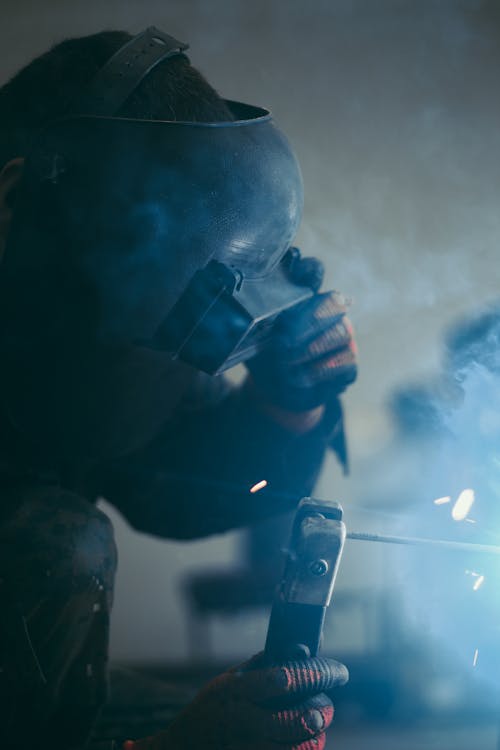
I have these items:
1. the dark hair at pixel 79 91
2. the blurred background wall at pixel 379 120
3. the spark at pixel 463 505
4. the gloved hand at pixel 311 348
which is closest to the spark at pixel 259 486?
the gloved hand at pixel 311 348

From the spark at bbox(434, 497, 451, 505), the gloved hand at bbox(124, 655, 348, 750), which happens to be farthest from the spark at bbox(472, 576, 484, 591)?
the gloved hand at bbox(124, 655, 348, 750)

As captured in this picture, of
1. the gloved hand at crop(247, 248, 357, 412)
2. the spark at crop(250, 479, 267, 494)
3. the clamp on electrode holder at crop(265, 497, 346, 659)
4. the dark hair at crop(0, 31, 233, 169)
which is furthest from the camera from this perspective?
the spark at crop(250, 479, 267, 494)

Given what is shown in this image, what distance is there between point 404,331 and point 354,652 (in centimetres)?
110

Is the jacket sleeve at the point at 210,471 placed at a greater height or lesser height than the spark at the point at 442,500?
lesser

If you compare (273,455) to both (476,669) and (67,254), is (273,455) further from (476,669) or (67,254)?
(67,254)

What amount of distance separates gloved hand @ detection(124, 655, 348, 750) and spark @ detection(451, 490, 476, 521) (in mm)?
388

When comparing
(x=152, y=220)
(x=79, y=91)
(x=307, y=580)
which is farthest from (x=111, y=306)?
(x=307, y=580)

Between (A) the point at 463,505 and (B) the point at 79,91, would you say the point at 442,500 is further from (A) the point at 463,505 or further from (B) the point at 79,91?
(B) the point at 79,91

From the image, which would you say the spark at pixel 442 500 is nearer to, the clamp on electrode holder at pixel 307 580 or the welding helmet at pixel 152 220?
the clamp on electrode holder at pixel 307 580

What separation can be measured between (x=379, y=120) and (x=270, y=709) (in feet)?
4.28

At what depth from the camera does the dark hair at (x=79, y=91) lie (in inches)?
40.3

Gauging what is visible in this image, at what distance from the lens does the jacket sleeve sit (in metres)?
1.57

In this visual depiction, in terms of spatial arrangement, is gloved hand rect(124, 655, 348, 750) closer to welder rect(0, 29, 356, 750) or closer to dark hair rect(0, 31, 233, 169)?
welder rect(0, 29, 356, 750)

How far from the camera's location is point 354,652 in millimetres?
2035
